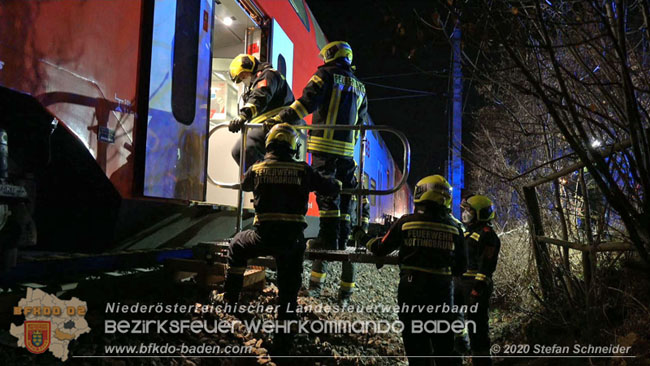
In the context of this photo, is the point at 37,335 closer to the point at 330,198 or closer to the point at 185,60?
the point at 185,60

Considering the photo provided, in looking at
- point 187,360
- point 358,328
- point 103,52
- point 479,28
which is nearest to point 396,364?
point 358,328

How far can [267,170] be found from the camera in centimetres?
334

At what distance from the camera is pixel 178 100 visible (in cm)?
374

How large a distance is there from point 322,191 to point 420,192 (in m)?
0.81

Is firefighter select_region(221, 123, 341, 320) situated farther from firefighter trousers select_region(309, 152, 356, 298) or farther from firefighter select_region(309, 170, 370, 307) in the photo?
firefighter select_region(309, 170, 370, 307)

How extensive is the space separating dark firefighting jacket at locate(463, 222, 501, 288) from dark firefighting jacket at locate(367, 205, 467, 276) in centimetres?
76

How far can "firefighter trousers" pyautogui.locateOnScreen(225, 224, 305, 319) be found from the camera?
3.36 m

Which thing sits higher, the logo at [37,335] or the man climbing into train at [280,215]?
the man climbing into train at [280,215]

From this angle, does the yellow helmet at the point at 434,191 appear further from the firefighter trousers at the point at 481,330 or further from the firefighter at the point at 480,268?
the firefighter trousers at the point at 481,330

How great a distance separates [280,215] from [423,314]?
1.31m

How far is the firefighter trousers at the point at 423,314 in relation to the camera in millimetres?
3145

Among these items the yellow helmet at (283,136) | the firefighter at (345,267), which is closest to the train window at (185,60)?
the yellow helmet at (283,136)

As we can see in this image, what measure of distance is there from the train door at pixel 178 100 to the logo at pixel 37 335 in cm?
110

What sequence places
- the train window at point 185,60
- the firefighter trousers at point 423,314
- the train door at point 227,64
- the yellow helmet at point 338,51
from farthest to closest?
the train door at point 227,64
the yellow helmet at point 338,51
the train window at point 185,60
the firefighter trousers at point 423,314
